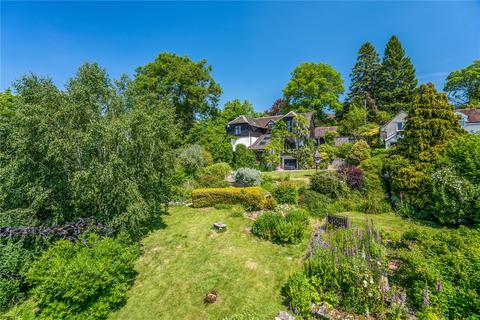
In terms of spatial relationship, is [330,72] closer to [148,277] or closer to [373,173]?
[373,173]

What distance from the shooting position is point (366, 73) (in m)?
41.1

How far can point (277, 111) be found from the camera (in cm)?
5212

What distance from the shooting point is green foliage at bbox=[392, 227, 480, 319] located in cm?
506

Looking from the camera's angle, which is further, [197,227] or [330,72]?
[330,72]

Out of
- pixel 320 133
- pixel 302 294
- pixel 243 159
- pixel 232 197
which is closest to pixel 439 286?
pixel 302 294

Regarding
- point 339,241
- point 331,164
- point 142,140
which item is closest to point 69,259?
point 142,140

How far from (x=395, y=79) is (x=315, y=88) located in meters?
13.7

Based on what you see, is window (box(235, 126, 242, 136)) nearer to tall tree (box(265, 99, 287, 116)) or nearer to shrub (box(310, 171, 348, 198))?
tall tree (box(265, 99, 287, 116))

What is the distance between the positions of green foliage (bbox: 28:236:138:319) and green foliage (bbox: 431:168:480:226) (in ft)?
47.3

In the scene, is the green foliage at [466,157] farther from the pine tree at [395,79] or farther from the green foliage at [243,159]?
the pine tree at [395,79]

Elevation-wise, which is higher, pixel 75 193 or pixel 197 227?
pixel 75 193

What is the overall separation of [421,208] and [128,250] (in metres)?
15.2

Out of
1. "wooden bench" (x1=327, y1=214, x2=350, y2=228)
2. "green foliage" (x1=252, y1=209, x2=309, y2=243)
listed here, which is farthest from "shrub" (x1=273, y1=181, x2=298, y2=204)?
"wooden bench" (x1=327, y1=214, x2=350, y2=228)

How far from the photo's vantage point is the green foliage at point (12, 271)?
7.95 meters
